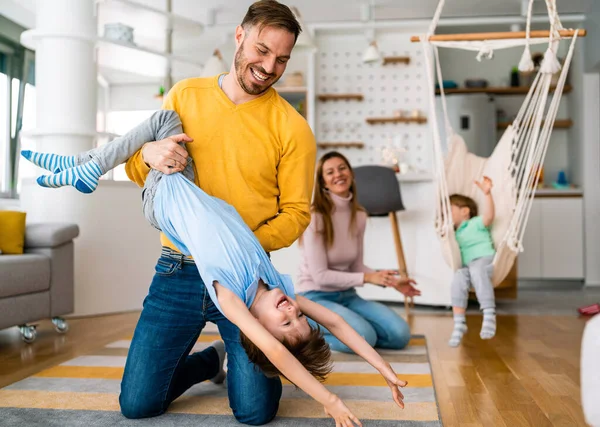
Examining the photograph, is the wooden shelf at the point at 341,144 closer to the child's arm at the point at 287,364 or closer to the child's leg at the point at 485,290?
the child's leg at the point at 485,290

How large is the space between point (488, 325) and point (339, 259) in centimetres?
75

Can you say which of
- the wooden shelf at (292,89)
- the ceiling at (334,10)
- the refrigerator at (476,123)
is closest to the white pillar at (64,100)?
the ceiling at (334,10)

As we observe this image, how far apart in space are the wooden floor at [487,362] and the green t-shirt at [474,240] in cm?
44

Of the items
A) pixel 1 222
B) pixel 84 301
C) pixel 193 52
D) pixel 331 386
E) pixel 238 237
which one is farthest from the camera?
pixel 193 52

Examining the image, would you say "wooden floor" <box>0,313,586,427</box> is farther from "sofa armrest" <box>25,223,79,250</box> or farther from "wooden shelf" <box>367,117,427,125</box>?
"wooden shelf" <box>367,117,427,125</box>

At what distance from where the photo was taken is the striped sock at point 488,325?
9.95 feet

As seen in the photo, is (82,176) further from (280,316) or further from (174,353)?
(280,316)

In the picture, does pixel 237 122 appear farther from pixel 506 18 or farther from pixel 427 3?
pixel 506 18

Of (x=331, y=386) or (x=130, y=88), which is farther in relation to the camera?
(x=130, y=88)

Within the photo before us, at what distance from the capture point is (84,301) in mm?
4160

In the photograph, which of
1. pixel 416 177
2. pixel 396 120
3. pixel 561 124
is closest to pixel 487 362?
pixel 416 177

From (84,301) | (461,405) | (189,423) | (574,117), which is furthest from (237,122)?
(574,117)

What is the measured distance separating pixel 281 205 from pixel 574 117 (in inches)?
227

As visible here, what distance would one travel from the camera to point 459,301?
10.6 feet
